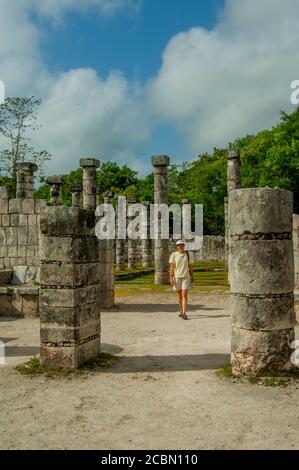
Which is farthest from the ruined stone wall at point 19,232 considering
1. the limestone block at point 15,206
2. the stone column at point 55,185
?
the stone column at point 55,185

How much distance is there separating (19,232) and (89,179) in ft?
18.1

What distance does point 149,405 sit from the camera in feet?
17.1

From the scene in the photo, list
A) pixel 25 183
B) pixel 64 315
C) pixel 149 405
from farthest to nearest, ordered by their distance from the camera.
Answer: pixel 25 183 → pixel 64 315 → pixel 149 405

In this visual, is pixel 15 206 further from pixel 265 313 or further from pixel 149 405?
pixel 149 405

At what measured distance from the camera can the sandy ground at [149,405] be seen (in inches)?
168

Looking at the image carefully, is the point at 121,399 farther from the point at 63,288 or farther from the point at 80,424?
the point at 63,288

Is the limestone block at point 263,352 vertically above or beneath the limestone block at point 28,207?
beneath

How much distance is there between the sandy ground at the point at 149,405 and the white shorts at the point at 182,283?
7.46 ft

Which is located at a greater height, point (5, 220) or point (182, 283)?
point (5, 220)

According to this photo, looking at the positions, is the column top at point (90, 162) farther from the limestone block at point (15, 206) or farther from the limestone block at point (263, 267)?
the limestone block at point (263, 267)

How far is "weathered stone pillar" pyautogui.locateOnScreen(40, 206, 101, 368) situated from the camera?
6656 millimetres

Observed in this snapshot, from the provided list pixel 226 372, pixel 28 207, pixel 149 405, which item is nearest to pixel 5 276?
pixel 28 207

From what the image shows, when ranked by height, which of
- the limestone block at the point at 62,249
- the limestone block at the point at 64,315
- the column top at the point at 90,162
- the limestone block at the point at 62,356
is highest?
the column top at the point at 90,162
